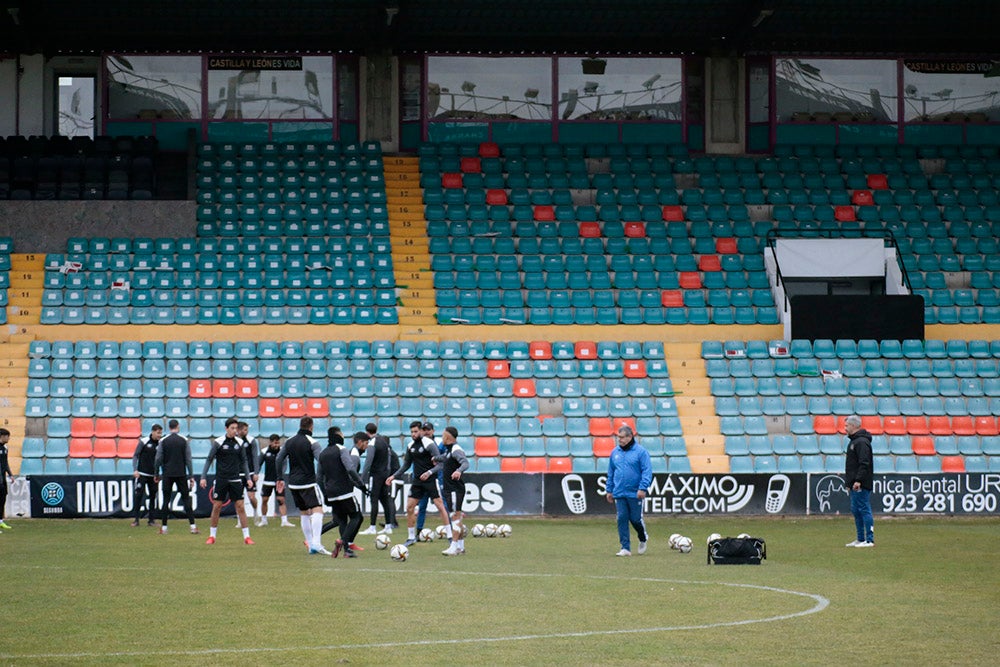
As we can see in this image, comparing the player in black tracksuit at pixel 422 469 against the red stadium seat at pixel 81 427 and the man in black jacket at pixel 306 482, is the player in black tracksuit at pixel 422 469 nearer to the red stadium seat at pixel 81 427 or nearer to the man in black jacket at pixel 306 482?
the man in black jacket at pixel 306 482

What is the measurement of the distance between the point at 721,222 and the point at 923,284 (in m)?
5.24

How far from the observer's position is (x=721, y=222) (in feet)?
126

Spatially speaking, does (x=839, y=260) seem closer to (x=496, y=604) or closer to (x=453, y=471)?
(x=453, y=471)

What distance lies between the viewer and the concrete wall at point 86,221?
1427 inches

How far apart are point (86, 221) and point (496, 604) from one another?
24.9m

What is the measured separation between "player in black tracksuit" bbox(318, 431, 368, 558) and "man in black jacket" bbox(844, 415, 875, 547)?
734 centimetres

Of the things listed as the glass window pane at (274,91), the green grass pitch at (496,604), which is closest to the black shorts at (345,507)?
the green grass pitch at (496,604)

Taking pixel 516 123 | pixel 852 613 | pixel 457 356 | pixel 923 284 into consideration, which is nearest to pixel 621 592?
pixel 852 613

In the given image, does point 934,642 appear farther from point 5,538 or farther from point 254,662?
point 5,538

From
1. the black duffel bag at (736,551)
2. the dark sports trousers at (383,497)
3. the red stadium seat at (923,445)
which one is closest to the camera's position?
the black duffel bag at (736,551)

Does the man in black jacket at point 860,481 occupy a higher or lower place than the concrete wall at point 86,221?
lower

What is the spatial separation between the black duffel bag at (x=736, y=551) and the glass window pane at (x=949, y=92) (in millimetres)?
26551

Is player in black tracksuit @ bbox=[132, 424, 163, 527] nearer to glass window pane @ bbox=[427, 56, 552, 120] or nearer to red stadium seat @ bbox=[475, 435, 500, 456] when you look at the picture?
red stadium seat @ bbox=[475, 435, 500, 456]

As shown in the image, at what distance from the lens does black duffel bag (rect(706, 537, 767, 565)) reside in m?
18.9
